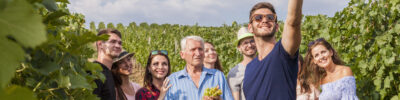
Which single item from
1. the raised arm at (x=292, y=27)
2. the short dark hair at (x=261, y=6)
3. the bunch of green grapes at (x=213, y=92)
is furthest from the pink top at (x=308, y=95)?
the raised arm at (x=292, y=27)

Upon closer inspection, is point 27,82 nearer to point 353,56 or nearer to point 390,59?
point 390,59

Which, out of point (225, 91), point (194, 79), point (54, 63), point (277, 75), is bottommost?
point (225, 91)

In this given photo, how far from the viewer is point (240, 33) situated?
14.6 feet

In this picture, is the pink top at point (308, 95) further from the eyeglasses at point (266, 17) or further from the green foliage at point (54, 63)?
the green foliage at point (54, 63)

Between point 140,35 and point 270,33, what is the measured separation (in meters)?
19.7

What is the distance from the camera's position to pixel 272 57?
2291mm

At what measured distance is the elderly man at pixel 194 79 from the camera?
332 centimetres

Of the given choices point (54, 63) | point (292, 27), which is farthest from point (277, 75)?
point (54, 63)

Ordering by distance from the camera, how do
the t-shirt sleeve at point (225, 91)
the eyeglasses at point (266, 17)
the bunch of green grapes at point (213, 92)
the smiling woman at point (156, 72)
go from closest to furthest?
1. the eyeglasses at point (266, 17)
2. the bunch of green grapes at point (213, 92)
3. the t-shirt sleeve at point (225, 91)
4. the smiling woman at point (156, 72)

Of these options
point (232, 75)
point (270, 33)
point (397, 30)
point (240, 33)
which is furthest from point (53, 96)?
point (397, 30)

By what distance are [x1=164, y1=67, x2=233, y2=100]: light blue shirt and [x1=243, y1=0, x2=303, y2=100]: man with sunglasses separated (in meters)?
0.73

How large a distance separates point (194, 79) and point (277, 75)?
1312 millimetres

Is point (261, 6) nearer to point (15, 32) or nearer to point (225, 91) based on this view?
point (225, 91)

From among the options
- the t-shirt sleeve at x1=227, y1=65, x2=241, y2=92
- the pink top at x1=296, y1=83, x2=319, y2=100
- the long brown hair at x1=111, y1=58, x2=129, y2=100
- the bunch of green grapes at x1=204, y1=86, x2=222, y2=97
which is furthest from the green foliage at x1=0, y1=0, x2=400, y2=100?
the t-shirt sleeve at x1=227, y1=65, x2=241, y2=92
